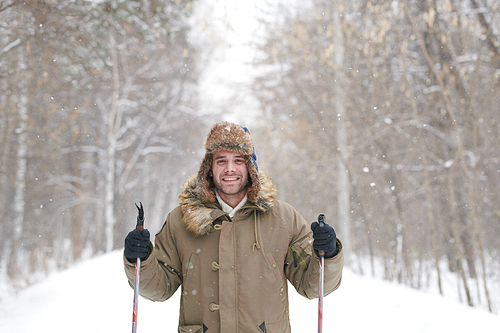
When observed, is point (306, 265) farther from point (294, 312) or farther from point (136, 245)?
point (294, 312)

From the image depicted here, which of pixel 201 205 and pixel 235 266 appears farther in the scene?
pixel 201 205

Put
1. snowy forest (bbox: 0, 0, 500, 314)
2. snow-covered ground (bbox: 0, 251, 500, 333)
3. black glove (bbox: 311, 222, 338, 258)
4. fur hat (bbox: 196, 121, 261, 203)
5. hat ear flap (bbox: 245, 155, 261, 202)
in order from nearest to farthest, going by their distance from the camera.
→ black glove (bbox: 311, 222, 338, 258)
hat ear flap (bbox: 245, 155, 261, 202)
fur hat (bbox: 196, 121, 261, 203)
snow-covered ground (bbox: 0, 251, 500, 333)
snowy forest (bbox: 0, 0, 500, 314)

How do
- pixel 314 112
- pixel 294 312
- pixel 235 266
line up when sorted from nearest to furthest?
pixel 235 266 < pixel 294 312 < pixel 314 112

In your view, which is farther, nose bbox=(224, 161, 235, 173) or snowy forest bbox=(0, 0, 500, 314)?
snowy forest bbox=(0, 0, 500, 314)

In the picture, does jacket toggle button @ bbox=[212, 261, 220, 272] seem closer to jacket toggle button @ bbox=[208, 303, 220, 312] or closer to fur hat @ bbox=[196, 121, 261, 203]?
jacket toggle button @ bbox=[208, 303, 220, 312]

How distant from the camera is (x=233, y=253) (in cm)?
217

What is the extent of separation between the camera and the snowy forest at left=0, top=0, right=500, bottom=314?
21.1 ft

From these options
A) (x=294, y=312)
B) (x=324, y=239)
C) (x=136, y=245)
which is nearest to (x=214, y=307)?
(x=136, y=245)

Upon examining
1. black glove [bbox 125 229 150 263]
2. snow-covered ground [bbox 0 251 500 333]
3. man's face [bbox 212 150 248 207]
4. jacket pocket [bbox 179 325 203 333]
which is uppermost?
man's face [bbox 212 150 248 207]

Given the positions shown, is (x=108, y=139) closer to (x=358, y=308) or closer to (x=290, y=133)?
(x=290, y=133)

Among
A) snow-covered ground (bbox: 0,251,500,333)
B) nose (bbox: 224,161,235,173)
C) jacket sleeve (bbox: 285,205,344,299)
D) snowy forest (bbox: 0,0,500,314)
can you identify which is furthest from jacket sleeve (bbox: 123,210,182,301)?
snowy forest (bbox: 0,0,500,314)

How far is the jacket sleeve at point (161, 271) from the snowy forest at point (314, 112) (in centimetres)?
393

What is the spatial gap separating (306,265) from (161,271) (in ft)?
2.68

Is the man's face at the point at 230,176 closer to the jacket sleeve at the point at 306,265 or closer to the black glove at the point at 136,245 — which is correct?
the jacket sleeve at the point at 306,265
